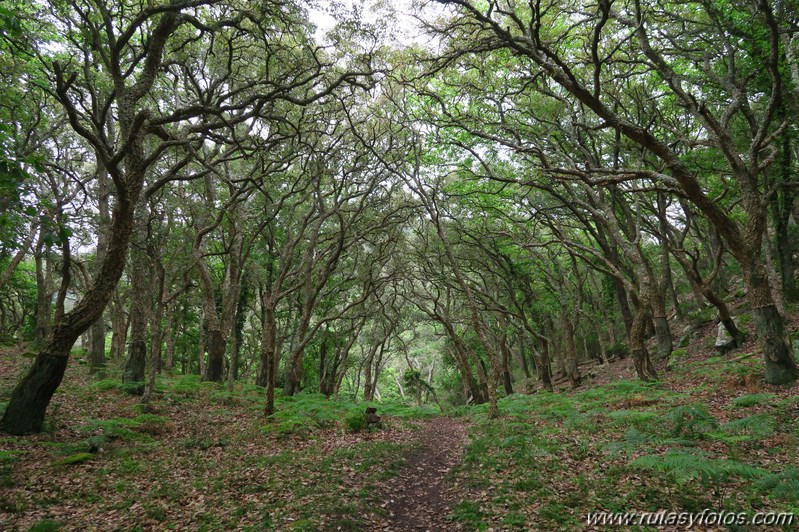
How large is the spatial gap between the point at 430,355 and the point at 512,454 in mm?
39508

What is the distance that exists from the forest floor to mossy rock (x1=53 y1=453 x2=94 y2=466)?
2 centimetres

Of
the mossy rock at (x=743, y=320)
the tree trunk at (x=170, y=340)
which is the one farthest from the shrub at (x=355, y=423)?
the mossy rock at (x=743, y=320)

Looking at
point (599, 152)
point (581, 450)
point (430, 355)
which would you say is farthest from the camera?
point (430, 355)

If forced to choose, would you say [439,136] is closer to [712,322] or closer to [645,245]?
[712,322]

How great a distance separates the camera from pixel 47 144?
19094mm

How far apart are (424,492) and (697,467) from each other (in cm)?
465

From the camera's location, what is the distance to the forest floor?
5.61 metres

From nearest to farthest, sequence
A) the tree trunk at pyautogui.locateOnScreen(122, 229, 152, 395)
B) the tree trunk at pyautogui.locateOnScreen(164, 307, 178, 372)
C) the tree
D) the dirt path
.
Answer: the dirt path
the tree
the tree trunk at pyautogui.locateOnScreen(122, 229, 152, 395)
the tree trunk at pyautogui.locateOnScreen(164, 307, 178, 372)

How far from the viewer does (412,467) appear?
9.68 meters

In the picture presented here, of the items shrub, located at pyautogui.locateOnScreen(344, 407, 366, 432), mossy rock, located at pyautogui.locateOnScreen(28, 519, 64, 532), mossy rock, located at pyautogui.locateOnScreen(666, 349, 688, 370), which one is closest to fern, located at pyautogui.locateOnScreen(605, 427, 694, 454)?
shrub, located at pyautogui.locateOnScreen(344, 407, 366, 432)

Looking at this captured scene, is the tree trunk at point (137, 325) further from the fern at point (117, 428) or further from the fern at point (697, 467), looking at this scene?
the fern at point (697, 467)

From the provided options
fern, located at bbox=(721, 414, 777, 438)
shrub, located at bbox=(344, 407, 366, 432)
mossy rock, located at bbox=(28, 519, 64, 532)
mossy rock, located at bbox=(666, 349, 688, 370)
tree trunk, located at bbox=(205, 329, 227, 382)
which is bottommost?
shrub, located at bbox=(344, 407, 366, 432)

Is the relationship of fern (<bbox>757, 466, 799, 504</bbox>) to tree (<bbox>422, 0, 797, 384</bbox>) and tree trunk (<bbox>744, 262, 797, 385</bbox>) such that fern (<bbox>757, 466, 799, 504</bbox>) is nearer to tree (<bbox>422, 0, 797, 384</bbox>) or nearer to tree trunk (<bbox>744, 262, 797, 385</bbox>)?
tree trunk (<bbox>744, 262, 797, 385</bbox>)

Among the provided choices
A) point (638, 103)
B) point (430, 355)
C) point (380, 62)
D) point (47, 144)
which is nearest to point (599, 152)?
point (638, 103)
